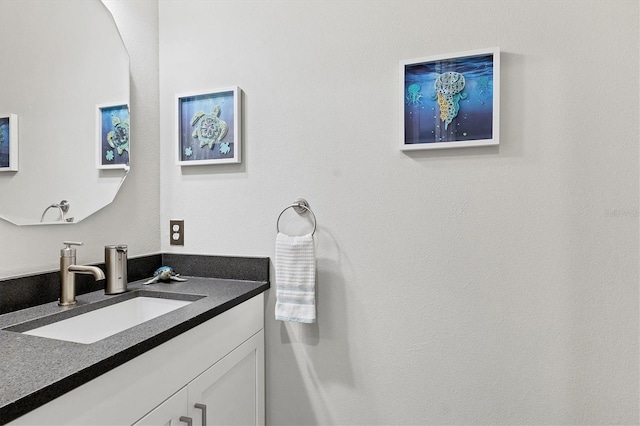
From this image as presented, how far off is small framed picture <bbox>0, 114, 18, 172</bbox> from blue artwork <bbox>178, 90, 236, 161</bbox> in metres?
0.58

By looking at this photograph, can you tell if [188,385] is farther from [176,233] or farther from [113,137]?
[113,137]

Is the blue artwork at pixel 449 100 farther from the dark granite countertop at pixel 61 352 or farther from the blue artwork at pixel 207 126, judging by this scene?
the dark granite countertop at pixel 61 352

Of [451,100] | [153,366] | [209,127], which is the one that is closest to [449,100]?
[451,100]

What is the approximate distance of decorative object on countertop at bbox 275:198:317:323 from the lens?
1365mm

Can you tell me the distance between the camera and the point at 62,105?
4.02 ft

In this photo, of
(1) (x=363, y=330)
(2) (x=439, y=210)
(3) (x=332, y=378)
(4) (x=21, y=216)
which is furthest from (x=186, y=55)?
(3) (x=332, y=378)

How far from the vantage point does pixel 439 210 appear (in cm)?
129

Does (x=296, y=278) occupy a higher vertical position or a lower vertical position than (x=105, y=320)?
higher

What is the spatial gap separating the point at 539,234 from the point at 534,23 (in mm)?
675

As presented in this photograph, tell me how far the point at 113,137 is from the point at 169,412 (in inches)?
39.6

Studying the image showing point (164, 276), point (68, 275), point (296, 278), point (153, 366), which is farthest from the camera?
point (164, 276)

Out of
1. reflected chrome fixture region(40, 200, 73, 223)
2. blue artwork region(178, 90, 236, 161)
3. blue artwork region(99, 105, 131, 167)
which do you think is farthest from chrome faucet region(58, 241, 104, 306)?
blue artwork region(178, 90, 236, 161)

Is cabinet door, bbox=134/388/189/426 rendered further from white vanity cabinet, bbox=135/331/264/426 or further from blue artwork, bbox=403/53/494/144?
blue artwork, bbox=403/53/494/144

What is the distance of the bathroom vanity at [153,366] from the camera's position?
0.68 m
